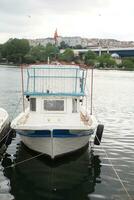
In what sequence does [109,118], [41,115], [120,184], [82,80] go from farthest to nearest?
[109,118]
[82,80]
[41,115]
[120,184]

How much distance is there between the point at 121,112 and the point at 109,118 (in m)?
5.29

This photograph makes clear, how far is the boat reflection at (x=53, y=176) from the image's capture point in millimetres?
18047

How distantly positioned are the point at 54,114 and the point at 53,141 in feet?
8.01

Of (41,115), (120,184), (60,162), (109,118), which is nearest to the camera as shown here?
(120,184)

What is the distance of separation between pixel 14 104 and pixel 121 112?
1141 cm

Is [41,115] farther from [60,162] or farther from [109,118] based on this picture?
[109,118]

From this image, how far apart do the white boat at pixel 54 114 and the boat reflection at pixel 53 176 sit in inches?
22.8

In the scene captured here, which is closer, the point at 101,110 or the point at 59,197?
the point at 59,197

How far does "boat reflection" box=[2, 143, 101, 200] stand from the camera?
1805cm

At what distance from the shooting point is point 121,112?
4453cm

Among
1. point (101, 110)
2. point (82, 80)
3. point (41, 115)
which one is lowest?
point (101, 110)

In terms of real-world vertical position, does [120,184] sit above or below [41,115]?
below

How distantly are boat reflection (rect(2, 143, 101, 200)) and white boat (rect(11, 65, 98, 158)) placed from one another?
58 centimetres

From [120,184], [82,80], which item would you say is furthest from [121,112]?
[120,184]
